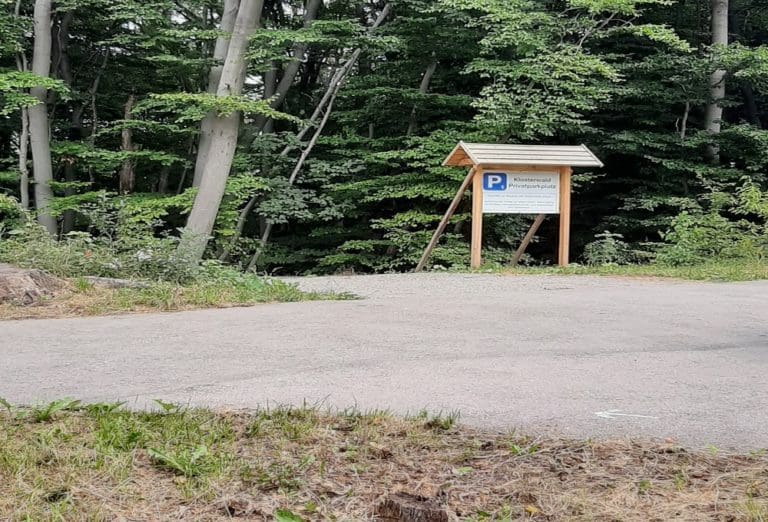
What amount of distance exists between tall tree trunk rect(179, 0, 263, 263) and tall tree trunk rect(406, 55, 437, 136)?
395cm

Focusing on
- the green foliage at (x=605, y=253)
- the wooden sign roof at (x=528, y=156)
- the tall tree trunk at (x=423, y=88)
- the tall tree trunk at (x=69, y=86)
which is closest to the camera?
the wooden sign roof at (x=528, y=156)

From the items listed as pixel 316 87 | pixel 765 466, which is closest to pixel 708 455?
pixel 765 466

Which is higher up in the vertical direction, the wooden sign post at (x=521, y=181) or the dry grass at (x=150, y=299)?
the wooden sign post at (x=521, y=181)

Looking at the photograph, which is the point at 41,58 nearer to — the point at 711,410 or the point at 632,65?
the point at 632,65

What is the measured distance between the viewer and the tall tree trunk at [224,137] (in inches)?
508

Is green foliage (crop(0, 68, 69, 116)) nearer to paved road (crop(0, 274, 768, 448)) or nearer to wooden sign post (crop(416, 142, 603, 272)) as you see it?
wooden sign post (crop(416, 142, 603, 272))

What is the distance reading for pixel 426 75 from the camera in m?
15.1

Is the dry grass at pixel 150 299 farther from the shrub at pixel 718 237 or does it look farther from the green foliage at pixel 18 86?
the green foliage at pixel 18 86

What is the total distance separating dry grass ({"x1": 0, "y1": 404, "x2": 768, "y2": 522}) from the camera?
74.6 inches

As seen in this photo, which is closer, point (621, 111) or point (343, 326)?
point (343, 326)

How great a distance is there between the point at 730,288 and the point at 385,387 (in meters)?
5.84

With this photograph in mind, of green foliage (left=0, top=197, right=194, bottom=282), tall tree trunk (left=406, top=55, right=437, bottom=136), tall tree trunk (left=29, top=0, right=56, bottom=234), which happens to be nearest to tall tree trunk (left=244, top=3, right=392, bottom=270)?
tall tree trunk (left=406, top=55, right=437, bottom=136)

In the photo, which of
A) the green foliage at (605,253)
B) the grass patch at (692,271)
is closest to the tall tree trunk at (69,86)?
the grass patch at (692,271)

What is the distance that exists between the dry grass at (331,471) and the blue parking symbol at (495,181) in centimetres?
825
